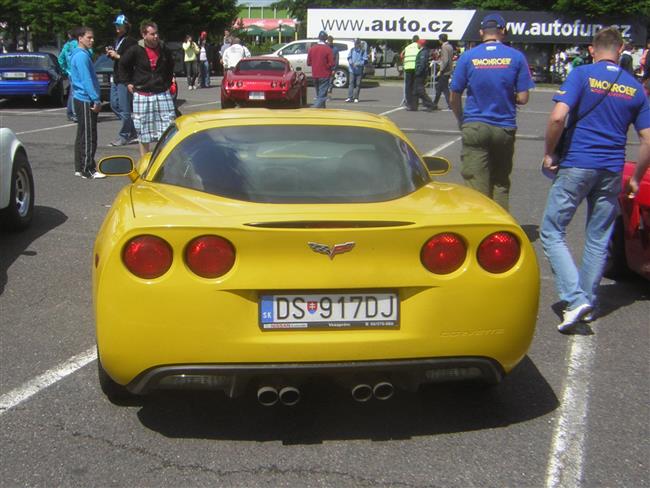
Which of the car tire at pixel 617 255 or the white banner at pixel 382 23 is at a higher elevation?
the white banner at pixel 382 23

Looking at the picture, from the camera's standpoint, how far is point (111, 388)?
3850 mm

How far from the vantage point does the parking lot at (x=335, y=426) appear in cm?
A: 333

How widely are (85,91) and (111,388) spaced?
673 centimetres

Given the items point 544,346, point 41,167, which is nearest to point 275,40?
point 41,167

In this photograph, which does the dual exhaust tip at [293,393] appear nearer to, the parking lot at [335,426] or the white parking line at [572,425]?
the parking lot at [335,426]

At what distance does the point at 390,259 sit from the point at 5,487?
169 centimetres

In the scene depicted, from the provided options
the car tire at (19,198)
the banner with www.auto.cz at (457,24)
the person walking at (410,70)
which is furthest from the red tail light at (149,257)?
the banner with www.auto.cz at (457,24)

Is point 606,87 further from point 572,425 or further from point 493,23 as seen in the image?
point 572,425

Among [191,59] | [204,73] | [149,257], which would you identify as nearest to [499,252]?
[149,257]

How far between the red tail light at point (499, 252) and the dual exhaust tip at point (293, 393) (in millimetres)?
637

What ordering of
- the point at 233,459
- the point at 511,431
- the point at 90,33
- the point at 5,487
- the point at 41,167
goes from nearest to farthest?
1. the point at 5,487
2. the point at 233,459
3. the point at 511,431
4. the point at 90,33
5. the point at 41,167

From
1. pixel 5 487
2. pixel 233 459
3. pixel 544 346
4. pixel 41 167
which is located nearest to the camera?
pixel 5 487

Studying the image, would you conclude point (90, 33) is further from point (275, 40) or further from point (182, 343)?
point (275, 40)

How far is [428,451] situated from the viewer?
3.53 metres
